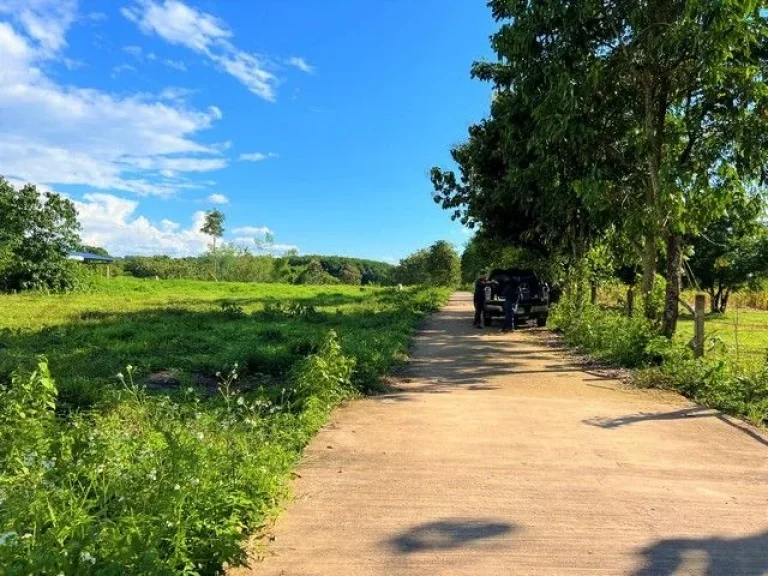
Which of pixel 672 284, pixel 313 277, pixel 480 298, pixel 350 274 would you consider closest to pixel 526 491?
pixel 672 284

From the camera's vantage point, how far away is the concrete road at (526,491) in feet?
12.0

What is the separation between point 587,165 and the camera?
1255 cm

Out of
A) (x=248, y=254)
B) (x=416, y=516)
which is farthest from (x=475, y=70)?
(x=248, y=254)

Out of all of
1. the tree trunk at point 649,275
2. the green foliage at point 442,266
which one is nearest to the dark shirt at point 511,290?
the tree trunk at point 649,275

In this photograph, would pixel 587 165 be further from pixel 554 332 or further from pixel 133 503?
pixel 133 503

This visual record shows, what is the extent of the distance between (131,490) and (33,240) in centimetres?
3377

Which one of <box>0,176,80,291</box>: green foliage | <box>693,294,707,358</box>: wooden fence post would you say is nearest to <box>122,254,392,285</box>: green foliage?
<box>0,176,80,291</box>: green foliage

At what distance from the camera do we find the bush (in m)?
2.70

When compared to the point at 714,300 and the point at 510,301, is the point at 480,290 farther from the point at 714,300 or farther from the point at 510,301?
the point at 714,300

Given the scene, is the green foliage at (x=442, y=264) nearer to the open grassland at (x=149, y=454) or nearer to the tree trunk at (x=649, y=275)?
the tree trunk at (x=649, y=275)

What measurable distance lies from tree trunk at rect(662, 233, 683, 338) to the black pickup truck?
24.5 feet

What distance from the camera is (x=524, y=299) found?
19078 mm

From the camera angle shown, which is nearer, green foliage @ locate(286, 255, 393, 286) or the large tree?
the large tree

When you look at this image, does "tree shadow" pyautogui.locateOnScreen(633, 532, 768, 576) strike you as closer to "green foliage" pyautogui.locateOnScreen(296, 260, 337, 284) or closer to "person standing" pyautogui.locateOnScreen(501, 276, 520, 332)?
"person standing" pyautogui.locateOnScreen(501, 276, 520, 332)
